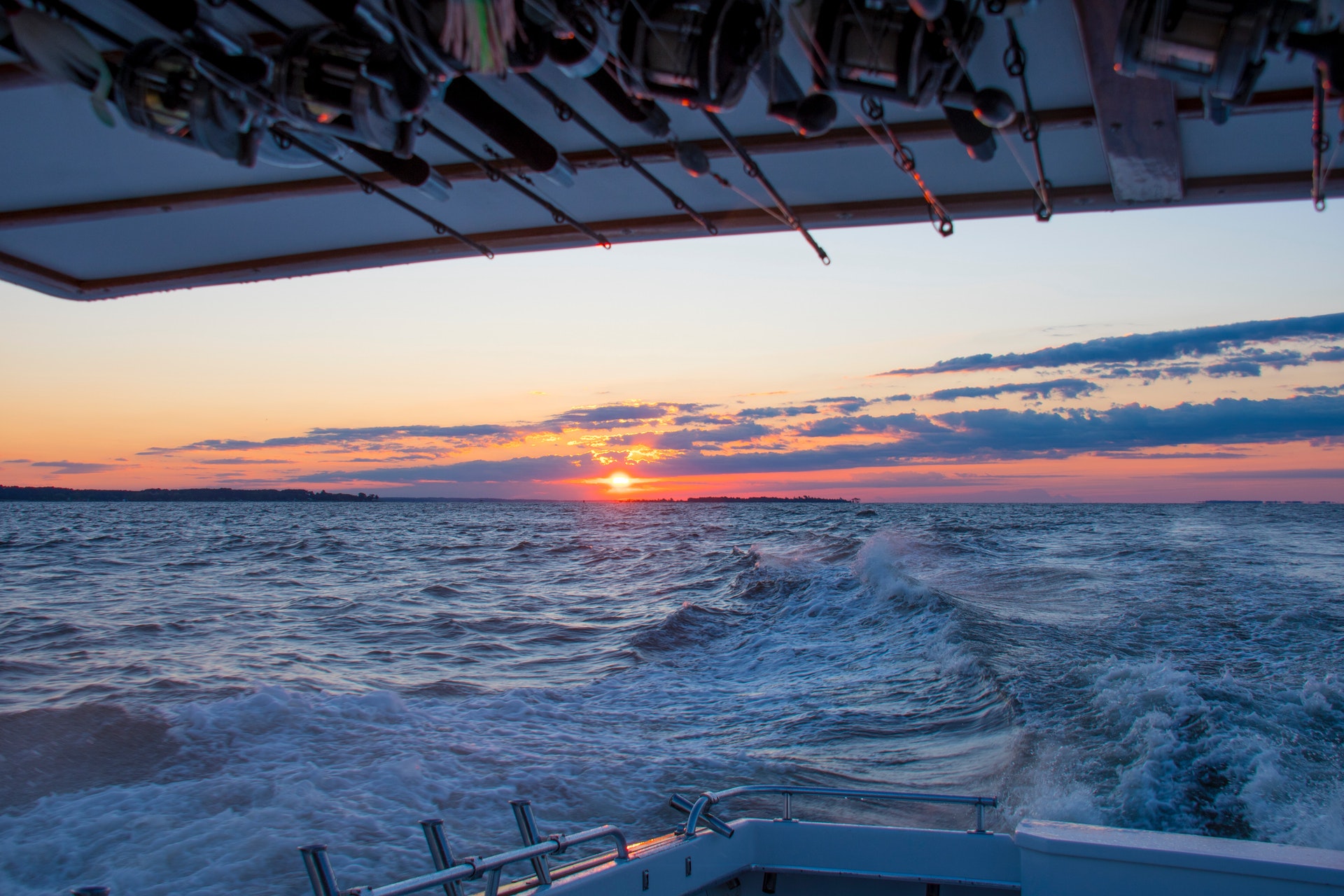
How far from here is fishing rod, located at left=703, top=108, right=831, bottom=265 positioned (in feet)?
7.71

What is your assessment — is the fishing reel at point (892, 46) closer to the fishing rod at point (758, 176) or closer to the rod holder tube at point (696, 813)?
the fishing rod at point (758, 176)

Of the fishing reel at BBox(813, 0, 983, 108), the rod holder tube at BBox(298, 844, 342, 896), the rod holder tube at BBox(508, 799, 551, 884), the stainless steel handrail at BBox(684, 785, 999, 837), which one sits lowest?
the stainless steel handrail at BBox(684, 785, 999, 837)

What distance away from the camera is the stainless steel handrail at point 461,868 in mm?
2014

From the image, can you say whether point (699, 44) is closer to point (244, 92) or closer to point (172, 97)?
point (244, 92)

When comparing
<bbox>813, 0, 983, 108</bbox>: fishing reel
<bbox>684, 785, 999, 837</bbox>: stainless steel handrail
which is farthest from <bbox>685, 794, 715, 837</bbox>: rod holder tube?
<bbox>813, 0, 983, 108</bbox>: fishing reel

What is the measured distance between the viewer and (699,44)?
6.28 ft

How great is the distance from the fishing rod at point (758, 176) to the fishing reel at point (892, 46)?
350 mm

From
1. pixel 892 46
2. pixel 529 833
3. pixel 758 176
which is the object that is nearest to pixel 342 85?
pixel 758 176

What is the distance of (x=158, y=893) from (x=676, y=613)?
9.42 meters

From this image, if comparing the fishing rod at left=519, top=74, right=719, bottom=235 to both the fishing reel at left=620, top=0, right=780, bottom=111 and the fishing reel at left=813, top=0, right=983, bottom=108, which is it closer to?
the fishing reel at left=620, top=0, right=780, bottom=111

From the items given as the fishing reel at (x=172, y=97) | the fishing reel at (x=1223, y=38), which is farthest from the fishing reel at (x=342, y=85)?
the fishing reel at (x=1223, y=38)

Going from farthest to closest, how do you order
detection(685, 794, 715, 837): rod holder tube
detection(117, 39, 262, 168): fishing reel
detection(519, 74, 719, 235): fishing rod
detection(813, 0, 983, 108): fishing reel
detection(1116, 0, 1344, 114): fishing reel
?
detection(685, 794, 715, 837): rod holder tube, detection(519, 74, 719, 235): fishing rod, detection(117, 39, 262, 168): fishing reel, detection(813, 0, 983, 108): fishing reel, detection(1116, 0, 1344, 114): fishing reel

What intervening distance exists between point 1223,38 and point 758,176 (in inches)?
51.6

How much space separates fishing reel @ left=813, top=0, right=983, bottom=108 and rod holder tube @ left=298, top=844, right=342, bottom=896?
237 cm
